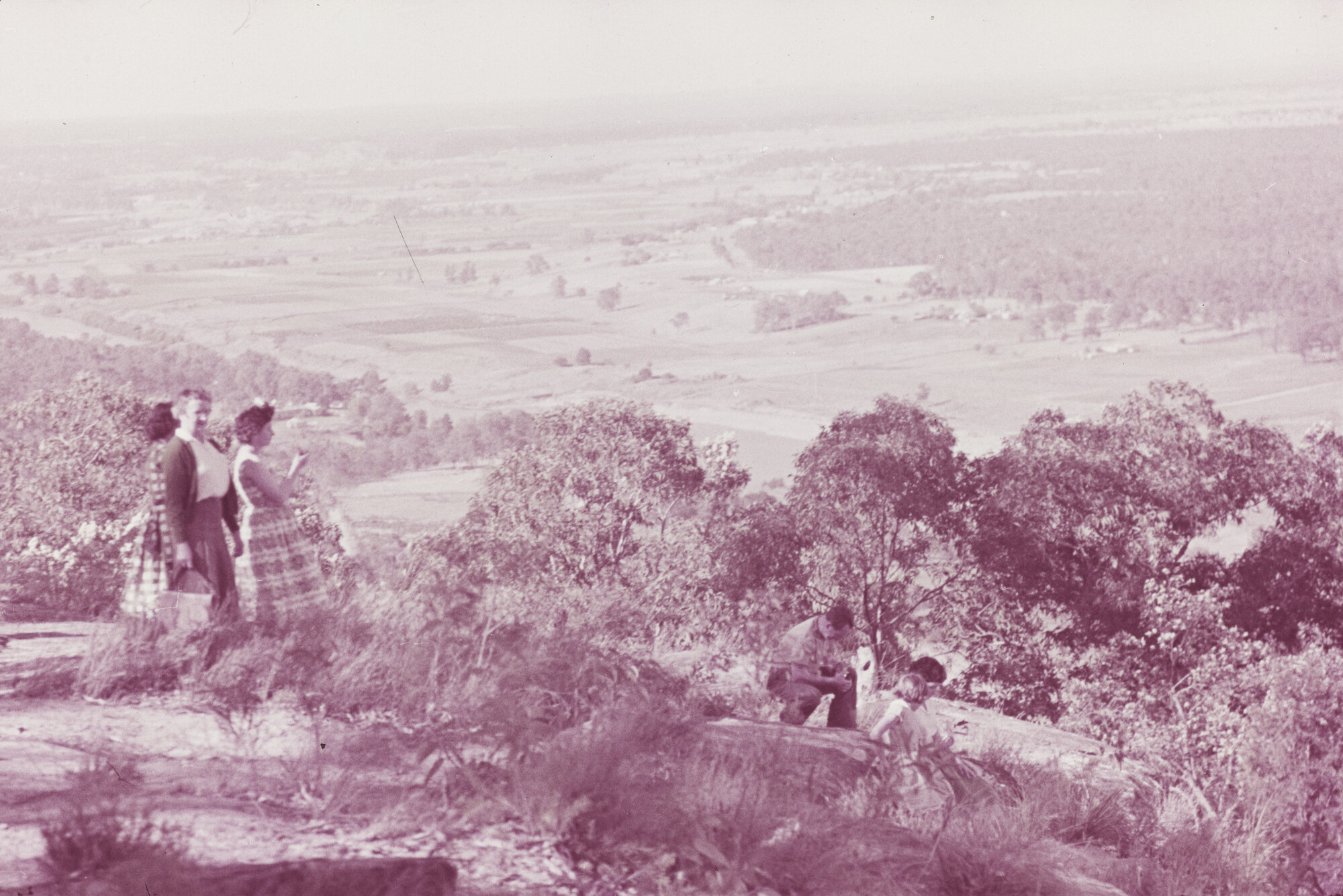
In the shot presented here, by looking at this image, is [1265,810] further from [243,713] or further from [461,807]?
[243,713]

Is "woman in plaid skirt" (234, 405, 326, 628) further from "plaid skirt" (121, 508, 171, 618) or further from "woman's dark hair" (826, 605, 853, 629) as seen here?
"woman's dark hair" (826, 605, 853, 629)

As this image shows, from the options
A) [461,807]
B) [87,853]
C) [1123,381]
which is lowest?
[1123,381]

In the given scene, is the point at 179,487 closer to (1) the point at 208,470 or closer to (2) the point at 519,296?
(1) the point at 208,470

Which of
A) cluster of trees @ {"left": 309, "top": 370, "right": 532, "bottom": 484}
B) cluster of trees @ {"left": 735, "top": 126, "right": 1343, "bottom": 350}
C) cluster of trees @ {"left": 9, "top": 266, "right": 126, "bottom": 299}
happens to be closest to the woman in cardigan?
cluster of trees @ {"left": 309, "top": 370, "right": 532, "bottom": 484}

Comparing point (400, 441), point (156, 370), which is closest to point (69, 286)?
point (156, 370)

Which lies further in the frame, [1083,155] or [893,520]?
[1083,155]

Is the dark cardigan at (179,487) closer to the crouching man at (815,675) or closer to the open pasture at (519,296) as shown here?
the crouching man at (815,675)

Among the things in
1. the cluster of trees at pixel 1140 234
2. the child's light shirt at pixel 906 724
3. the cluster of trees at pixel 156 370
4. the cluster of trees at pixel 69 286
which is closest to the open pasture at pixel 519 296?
the cluster of trees at pixel 69 286

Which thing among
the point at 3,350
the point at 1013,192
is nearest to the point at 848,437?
the point at 3,350
